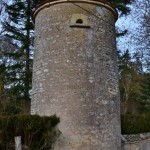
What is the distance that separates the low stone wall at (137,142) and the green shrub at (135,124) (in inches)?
10.7

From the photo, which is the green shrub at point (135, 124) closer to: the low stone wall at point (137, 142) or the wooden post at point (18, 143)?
the low stone wall at point (137, 142)

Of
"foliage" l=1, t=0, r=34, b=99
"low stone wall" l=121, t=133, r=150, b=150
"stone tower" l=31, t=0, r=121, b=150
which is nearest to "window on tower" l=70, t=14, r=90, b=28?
"stone tower" l=31, t=0, r=121, b=150

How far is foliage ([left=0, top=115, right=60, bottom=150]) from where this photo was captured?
10781 millimetres

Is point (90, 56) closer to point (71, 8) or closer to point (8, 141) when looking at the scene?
point (71, 8)

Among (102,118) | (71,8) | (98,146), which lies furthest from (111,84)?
(71,8)

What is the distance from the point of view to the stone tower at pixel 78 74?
12.1m

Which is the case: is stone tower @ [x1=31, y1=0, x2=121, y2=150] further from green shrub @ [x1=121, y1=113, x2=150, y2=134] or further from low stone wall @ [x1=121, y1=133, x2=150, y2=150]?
green shrub @ [x1=121, y1=113, x2=150, y2=134]

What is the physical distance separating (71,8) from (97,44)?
5.74 ft

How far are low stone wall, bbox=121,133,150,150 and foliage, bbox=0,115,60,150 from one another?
3979 millimetres

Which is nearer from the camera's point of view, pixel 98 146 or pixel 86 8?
pixel 98 146

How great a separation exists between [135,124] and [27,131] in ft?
20.3

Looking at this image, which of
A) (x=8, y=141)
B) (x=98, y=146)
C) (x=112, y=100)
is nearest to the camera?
(x=8, y=141)

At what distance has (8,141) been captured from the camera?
10.8 metres

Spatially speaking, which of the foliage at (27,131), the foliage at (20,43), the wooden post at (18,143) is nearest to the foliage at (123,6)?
the foliage at (20,43)
